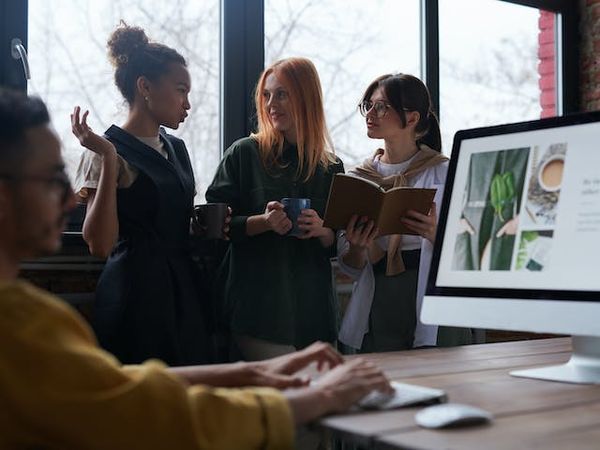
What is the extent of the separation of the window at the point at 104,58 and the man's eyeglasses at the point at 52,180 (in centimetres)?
156

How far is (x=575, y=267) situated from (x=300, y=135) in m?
1.27

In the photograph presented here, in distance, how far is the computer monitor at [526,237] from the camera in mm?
1494

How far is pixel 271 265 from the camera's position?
255 centimetres

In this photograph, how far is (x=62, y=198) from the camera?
1016 mm

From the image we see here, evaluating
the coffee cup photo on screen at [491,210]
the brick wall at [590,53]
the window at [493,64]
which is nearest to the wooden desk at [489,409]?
the coffee cup photo on screen at [491,210]

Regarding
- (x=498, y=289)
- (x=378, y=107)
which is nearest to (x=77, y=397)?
(x=498, y=289)

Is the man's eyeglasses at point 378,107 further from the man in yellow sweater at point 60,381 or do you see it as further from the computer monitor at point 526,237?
the man in yellow sweater at point 60,381

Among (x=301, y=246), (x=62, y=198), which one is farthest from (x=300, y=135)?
(x=62, y=198)

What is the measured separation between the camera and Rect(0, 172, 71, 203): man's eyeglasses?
95 cm

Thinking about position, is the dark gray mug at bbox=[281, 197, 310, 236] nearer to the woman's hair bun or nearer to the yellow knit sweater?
the woman's hair bun

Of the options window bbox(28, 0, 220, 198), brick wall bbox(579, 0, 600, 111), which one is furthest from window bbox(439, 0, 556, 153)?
window bbox(28, 0, 220, 198)

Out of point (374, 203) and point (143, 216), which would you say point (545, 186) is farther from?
point (143, 216)

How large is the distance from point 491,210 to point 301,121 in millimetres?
1081

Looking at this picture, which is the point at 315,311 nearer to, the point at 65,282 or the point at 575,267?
the point at 65,282
